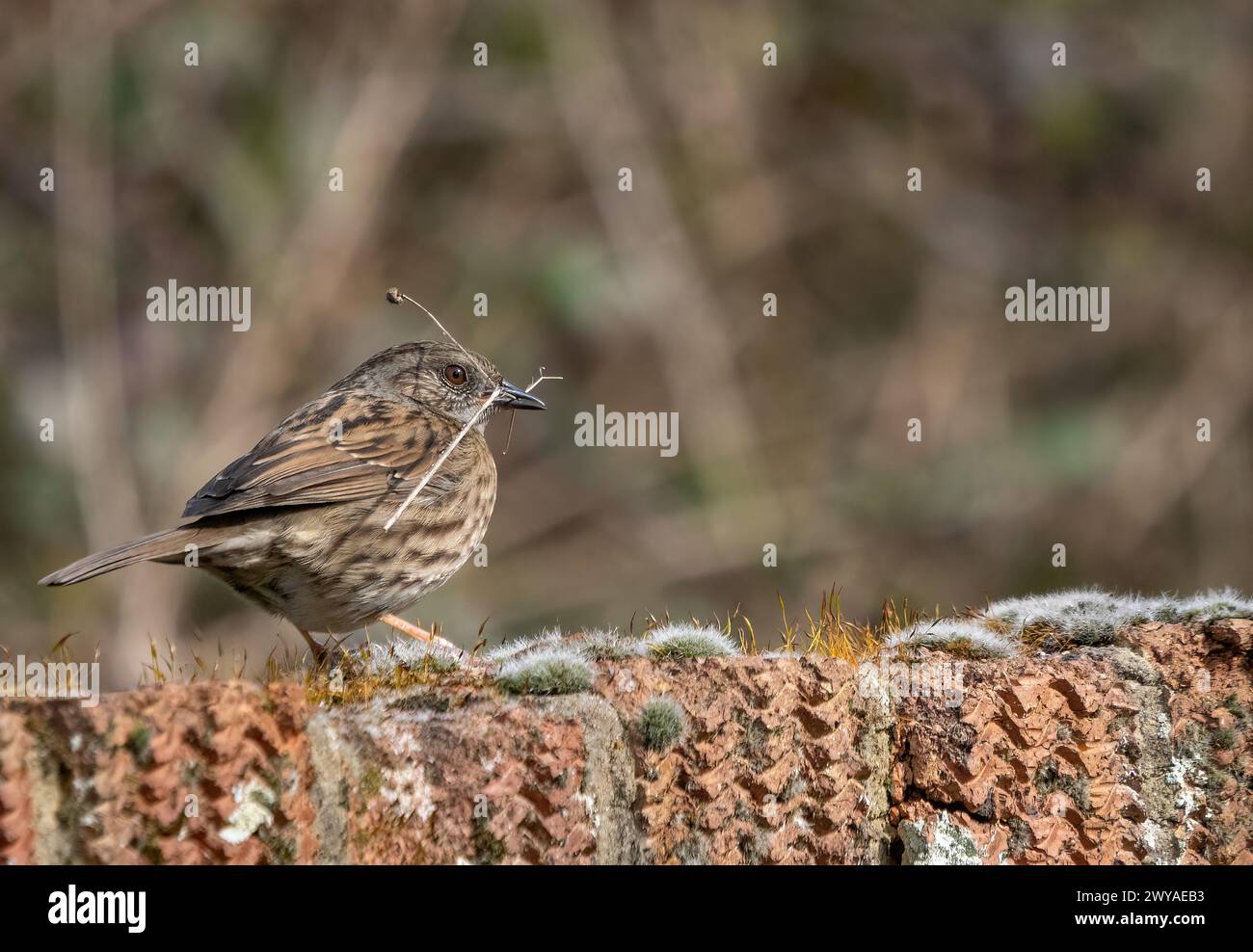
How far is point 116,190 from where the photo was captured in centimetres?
885

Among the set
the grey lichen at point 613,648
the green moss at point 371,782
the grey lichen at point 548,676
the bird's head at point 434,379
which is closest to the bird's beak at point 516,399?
the bird's head at point 434,379

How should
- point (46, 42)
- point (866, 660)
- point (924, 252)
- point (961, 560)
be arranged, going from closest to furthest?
1. point (866, 660)
2. point (46, 42)
3. point (961, 560)
4. point (924, 252)

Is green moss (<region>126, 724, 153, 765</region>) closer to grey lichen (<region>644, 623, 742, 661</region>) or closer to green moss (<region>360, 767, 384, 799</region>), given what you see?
green moss (<region>360, 767, 384, 799</region>)

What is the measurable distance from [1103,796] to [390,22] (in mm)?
7775

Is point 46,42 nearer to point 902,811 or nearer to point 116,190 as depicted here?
point 116,190

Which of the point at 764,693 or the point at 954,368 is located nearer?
the point at 764,693

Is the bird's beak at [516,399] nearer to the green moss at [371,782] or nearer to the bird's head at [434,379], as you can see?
the bird's head at [434,379]

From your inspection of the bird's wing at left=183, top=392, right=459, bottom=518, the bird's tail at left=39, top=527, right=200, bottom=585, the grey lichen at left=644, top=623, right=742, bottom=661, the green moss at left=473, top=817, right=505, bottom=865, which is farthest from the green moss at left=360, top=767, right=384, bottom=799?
the bird's wing at left=183, top=392, right=459, bottom=518

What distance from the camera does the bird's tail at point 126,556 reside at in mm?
3518

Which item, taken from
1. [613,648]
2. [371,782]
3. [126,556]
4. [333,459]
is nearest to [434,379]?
[333,459]

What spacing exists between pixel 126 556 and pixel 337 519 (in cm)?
77

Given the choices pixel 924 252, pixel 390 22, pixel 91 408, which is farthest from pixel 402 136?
pixel 924 252

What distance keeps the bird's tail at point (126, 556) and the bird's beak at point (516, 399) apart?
1.37 metres

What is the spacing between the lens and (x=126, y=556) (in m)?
3.70
